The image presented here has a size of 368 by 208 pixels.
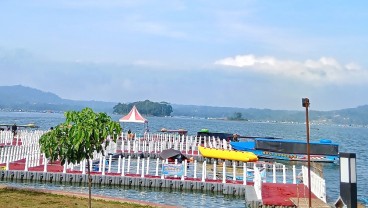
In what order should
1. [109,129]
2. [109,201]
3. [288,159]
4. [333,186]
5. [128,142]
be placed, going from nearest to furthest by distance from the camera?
[109,129] → [109,201] → [333,186] → [128,142] → [288,159]

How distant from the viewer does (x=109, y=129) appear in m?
13.8

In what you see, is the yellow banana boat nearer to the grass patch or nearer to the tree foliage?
the grass patch

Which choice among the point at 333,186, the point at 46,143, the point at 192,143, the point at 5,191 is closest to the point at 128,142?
the point at 192,143

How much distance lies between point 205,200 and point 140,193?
12.9 ft

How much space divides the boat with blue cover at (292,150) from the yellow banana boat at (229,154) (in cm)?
899

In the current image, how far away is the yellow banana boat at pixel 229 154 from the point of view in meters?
37.5

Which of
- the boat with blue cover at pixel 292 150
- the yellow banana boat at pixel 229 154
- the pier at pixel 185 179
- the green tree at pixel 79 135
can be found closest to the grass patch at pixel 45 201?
the green tree at pixel 79 135

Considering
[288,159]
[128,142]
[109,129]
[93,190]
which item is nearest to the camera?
[109,129]

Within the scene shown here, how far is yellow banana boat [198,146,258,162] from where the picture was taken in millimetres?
37500

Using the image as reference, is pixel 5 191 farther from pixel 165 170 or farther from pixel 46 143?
pixel 165 170

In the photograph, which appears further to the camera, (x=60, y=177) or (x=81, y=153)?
(x=60, y=177)

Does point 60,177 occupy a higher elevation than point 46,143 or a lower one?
lower

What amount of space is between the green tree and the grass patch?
12.7 feet

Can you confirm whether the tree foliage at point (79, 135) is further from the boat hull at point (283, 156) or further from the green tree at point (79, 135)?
the boat hull at point (283, 156)
